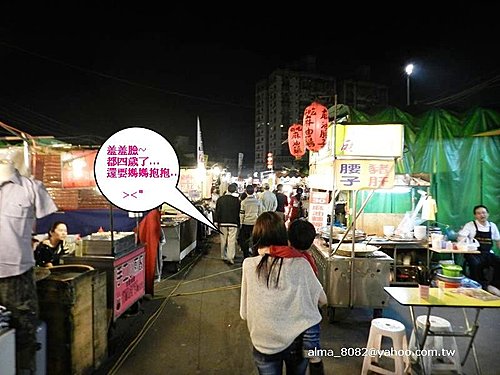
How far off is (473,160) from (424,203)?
2.38 metres

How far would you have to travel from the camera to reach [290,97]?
221 feet

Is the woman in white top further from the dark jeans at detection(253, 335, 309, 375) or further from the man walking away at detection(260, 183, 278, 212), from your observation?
the man walking away at detection(260, 183, 278, 212)

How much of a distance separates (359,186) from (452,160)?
5111 mm

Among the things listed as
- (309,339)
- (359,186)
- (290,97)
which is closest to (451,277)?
(359,186)

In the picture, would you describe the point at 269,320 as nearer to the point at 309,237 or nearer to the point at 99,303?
the point at 309,237

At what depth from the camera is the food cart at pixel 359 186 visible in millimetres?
5434

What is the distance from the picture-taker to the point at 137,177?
373cm

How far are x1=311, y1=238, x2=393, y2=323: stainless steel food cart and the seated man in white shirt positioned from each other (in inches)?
126

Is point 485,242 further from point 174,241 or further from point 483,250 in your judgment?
point 174,241

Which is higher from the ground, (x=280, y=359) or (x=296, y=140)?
(x=296, y=140)

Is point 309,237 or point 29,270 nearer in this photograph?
point 309,237

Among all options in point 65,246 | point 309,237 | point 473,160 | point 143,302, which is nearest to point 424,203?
point 473,160

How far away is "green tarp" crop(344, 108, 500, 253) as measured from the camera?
8539 mm

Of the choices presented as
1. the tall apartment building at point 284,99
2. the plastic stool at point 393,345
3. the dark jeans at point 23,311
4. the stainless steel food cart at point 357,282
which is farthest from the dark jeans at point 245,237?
the tall apartment building at point 284,99
